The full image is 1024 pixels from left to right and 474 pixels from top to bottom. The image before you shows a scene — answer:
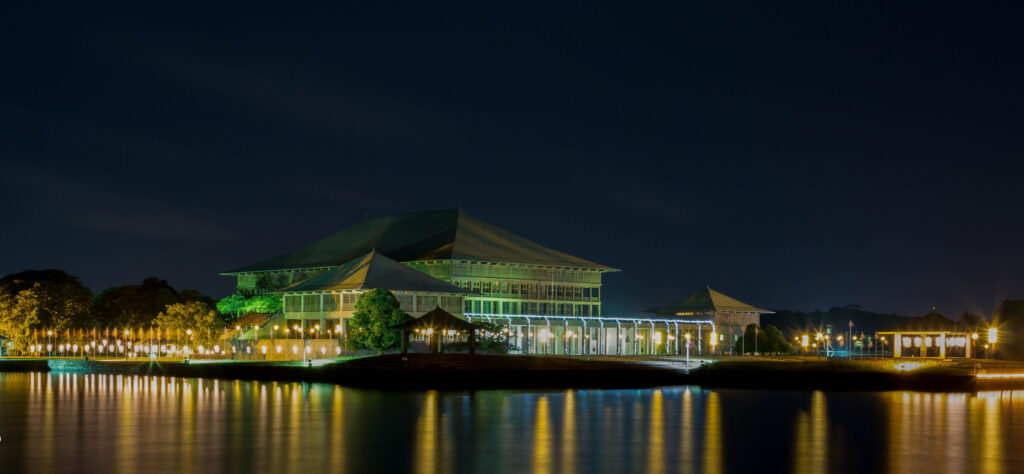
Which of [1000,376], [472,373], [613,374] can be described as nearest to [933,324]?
[1000,376]

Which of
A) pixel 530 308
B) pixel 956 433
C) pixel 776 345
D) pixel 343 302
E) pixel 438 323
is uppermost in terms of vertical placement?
pixel 343 302

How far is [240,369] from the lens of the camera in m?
67.4

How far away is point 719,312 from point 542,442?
74407 mm

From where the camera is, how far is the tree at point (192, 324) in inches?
3607

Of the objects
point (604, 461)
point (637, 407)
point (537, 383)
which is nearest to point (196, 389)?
point (537, 383)

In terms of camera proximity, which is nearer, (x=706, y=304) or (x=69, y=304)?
(x=69, y=304)

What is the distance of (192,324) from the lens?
9169 centimetres

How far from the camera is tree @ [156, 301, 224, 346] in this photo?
91625mm

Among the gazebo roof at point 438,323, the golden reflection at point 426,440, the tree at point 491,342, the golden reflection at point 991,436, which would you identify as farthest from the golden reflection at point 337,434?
the tree at point 491,342

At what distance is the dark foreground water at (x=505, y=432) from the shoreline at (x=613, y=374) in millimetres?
3605

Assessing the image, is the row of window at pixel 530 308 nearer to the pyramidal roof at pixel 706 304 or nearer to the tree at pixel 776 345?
the pyramidal roof at pixel 706 304

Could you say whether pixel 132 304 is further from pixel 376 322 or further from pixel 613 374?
pixel 613 374

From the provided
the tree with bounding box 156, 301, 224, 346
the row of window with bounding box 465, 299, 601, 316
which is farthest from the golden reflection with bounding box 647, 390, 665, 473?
the tree with bounding box 156, 301, 224, 346

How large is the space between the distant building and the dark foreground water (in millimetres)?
49937
